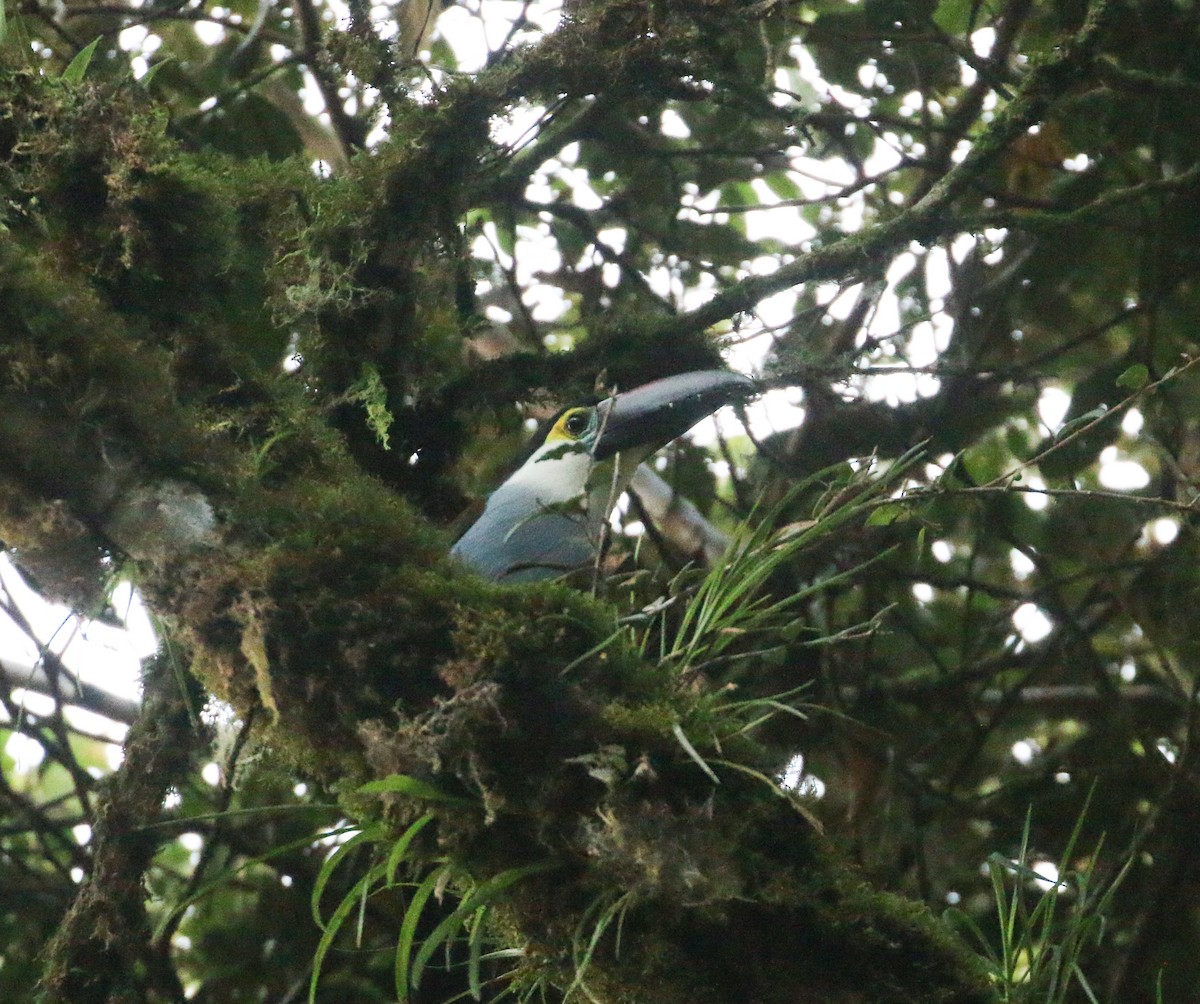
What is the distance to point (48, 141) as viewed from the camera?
1.46m

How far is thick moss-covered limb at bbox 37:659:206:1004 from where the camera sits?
5.04ft

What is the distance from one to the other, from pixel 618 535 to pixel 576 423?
260 mm

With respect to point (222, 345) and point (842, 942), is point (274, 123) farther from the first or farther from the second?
point (842, 942)

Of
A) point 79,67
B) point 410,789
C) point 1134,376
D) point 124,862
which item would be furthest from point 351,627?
point 1134,376

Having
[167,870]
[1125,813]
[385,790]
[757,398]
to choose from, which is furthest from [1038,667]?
[385,790]

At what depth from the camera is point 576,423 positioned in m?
2.46

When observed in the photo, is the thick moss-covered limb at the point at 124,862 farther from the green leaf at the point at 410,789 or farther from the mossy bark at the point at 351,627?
the green leaf at the point at 410,789

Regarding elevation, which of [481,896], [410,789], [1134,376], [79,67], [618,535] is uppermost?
[79,67]

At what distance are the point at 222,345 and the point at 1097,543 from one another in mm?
2369

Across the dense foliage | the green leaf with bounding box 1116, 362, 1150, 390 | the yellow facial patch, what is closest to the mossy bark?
the dense foliage

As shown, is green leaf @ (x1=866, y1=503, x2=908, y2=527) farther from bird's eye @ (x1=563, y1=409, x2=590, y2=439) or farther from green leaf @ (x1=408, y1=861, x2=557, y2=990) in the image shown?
bird's eye @ (x1=563, y1=409, x2=590, y2=439)

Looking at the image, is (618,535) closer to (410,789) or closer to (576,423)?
(576,423)

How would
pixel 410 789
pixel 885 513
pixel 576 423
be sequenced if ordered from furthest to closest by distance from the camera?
pixel 576 423
pixel 885 513
pixel 410 789

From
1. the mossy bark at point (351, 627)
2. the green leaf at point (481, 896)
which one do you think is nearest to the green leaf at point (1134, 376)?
the mossy bark at point (351, 627)
